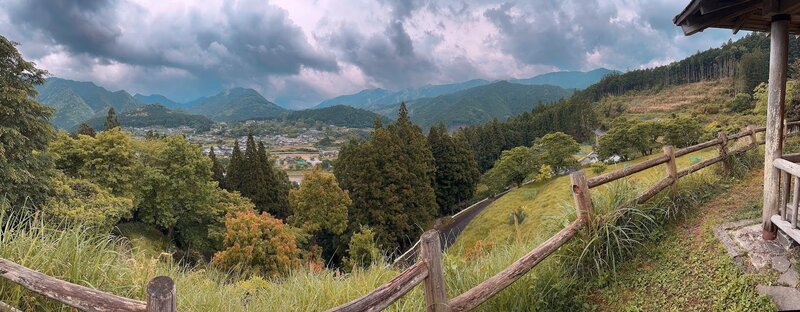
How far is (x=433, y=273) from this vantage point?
326 centimetres

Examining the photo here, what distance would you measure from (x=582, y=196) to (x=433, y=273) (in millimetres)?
2480

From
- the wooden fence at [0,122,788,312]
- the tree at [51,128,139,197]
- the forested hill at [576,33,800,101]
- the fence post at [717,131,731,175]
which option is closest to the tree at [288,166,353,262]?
the tree at [51,128,139,197]

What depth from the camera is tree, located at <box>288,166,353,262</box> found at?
80.9 feet

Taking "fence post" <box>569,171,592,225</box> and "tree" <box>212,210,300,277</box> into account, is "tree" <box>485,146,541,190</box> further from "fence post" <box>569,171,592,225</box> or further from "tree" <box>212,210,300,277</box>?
"fence post" <box>569,171,592,225</box>

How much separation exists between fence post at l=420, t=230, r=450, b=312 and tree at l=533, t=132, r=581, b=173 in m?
35.5

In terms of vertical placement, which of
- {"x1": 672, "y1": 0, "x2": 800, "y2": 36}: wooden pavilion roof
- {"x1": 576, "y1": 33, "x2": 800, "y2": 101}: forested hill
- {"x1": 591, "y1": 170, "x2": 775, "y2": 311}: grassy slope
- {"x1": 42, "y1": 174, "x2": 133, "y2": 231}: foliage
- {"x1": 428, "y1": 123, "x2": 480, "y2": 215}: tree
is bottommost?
{"x1": 428, "y1": 123, "x2": 480, "y2": 215}: tree

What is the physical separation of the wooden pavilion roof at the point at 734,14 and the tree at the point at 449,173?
104 feet

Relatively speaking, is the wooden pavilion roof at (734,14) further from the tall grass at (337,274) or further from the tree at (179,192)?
the tree at (179,192)

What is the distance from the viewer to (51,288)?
2.50 metres

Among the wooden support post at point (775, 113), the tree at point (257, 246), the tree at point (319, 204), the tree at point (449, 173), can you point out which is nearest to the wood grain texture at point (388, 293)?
the wooden support post at point (775, 113)

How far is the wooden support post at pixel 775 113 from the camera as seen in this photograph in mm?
4223

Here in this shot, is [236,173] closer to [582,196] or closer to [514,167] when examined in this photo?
[514,167]

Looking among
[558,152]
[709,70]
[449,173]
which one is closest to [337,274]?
[449,173]

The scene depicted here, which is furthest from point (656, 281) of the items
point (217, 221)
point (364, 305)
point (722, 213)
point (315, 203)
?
point (217, 221)
